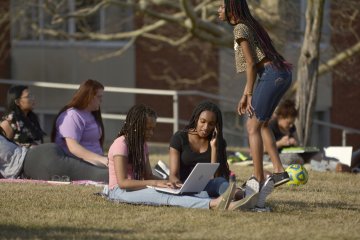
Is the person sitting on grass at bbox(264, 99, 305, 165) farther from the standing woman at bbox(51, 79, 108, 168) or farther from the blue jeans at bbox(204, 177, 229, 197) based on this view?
the blue jeans at bbox(204, 177, 229, 197)

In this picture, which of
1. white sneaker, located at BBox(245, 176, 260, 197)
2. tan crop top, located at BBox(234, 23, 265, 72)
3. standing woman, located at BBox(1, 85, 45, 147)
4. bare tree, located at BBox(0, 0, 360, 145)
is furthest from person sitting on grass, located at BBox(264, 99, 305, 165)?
white sneaker, located at BBox(245, 176, 260, 197)

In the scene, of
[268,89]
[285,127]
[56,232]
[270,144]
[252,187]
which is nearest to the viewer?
[56,232]

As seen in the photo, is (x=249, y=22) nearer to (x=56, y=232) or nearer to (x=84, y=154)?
(x=56, y=232)

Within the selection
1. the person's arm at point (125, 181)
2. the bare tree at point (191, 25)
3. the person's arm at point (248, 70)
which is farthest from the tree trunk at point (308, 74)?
the person's arm at point (125, 181)

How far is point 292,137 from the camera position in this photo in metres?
15.2

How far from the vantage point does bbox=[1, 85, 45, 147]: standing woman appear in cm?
1314

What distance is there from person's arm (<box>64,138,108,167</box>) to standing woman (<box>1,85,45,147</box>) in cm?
70

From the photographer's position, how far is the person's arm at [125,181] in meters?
9.73

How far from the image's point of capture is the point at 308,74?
1722 centimetres

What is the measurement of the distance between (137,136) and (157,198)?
59 cm

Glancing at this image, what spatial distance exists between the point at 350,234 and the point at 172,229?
4.37 feet

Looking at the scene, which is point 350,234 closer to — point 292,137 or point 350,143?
point 292,137

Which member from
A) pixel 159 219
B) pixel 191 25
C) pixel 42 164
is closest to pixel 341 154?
pixel 42 164

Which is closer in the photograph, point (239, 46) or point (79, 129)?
point (239, 46)
